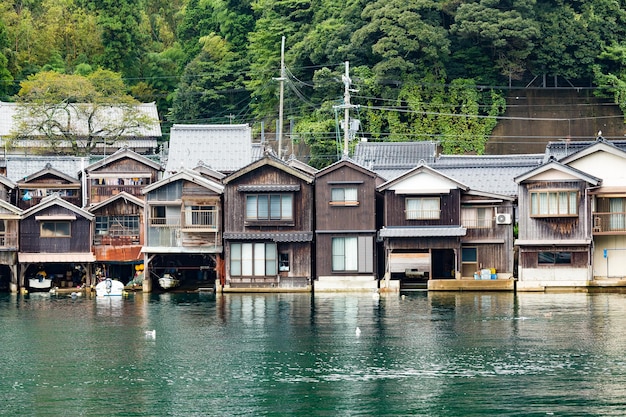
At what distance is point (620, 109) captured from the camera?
8162 cm

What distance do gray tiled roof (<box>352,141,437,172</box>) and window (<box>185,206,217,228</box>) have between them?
1188cm

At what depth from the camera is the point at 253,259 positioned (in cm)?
6144

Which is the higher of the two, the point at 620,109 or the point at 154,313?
the point at 620,109

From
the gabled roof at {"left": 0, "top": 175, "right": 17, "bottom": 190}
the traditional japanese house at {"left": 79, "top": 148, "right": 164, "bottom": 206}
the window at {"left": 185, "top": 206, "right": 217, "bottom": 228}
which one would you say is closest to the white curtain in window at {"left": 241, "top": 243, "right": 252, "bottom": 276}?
the window at {"left": 185, "top": 206, "right": 217, "bottom": 228}

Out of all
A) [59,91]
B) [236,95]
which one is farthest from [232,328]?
[236,95]

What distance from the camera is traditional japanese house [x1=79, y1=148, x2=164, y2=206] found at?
7044 cm

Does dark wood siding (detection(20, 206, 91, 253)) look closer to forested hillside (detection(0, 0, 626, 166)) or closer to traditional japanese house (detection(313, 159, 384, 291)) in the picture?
traditional japanese house (detection(313, 159, 384, 291))

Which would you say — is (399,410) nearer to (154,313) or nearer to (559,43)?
(154,313)

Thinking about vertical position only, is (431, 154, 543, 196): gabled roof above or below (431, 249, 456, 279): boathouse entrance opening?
above

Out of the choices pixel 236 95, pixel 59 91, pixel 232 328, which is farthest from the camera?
pixel 236 95

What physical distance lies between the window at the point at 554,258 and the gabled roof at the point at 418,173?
4.81 m

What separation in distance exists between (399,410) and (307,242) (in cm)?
2724

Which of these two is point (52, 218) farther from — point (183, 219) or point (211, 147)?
point (211, 147)

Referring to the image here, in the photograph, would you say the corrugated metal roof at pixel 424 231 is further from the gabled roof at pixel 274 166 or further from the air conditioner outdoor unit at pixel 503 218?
the gabled roof at pixel 274 166
